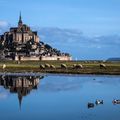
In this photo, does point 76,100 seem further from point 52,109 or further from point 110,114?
point 110,114

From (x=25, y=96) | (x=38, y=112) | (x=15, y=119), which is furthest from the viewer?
(x=25, y=96)

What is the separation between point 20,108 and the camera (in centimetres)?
3741

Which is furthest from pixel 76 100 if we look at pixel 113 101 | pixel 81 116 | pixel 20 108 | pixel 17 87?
pixel 17 87

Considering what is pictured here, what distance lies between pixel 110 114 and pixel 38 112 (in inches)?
206

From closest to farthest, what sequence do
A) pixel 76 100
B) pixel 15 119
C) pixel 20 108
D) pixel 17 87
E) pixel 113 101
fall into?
pixel 15 119 → pixel 20 108 → pixel 113 101 → pixel 76 100 → pixel 17 87

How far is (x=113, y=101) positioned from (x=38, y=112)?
800 cm

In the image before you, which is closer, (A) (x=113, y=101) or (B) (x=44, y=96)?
(A) (x=113, y=101)

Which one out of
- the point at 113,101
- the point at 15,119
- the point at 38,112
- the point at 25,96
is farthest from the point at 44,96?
the point at 15,119

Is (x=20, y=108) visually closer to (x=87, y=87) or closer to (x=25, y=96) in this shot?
(x=25, y=96)

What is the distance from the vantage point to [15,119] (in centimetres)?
3198

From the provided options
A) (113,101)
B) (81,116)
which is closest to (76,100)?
(113,101)

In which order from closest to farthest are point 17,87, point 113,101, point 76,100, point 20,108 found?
point 20,108 < point 113,101 < point 76,100 < point 17,87

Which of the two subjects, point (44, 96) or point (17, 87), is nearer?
point (44, 96)

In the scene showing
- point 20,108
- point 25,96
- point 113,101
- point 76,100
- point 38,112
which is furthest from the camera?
point 25,96
